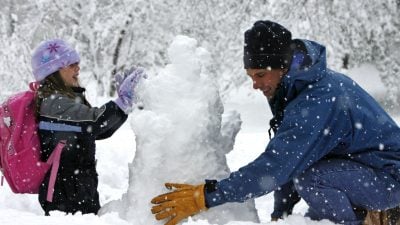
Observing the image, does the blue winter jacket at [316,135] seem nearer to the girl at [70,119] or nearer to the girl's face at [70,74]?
the girl at [70,119]

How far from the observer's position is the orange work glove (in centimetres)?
268

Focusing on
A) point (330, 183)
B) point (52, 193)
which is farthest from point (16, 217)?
point (330, 183)

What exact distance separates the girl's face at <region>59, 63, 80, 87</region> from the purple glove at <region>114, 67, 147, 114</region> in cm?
34

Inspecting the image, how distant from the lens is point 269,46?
9.40 ft

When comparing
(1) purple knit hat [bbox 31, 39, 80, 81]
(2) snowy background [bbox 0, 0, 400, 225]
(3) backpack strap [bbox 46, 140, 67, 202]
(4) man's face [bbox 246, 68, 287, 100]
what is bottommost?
(2) snowy background [bbox 0, 0, 400, 225]

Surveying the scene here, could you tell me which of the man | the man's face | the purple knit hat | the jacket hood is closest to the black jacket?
the purple knit hat

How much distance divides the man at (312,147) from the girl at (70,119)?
0.77 meters

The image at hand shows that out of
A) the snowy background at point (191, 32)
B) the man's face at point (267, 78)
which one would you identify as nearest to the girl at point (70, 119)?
the man's face at point (267, 78)

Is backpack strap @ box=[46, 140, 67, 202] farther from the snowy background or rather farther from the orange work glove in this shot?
the snowy background

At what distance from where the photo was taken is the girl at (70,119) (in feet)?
10.9

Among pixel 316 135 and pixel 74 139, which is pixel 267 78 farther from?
pixel 74 139

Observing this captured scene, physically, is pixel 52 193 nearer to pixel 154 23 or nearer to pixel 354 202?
pixel 354 202

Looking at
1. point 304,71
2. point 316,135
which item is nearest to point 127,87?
point 304,71

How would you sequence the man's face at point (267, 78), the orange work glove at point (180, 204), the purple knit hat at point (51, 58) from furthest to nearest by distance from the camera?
the purple knit hat at point (51, 58), the man's face at point (267, 78), the orange work glove at point (180, 204)
